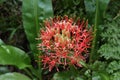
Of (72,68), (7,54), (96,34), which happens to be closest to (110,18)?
(96,34)

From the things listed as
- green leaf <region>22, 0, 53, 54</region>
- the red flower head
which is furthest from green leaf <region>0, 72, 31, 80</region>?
green leaf <region>22, 0, 53, 54</region>

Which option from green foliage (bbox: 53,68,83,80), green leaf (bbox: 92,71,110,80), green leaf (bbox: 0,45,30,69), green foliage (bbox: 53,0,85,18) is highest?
green foliage (bbox: 53,0,85,18)

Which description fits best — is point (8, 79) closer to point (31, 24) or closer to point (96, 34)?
point (31, 24)

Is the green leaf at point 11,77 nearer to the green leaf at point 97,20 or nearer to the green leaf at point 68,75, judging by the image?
the green leaf at point 68,75

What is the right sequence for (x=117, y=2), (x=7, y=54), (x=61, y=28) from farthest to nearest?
(x=117, y=2)
(x=7, y=54)
(x=61, y=28)

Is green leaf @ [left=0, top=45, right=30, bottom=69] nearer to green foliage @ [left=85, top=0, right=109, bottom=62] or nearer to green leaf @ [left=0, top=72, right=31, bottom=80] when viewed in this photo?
green leaf @ [left=0, top=72, right=31, bottom=80]

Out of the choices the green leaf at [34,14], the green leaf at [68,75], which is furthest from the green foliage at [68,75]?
the green leaf at [34,14]
